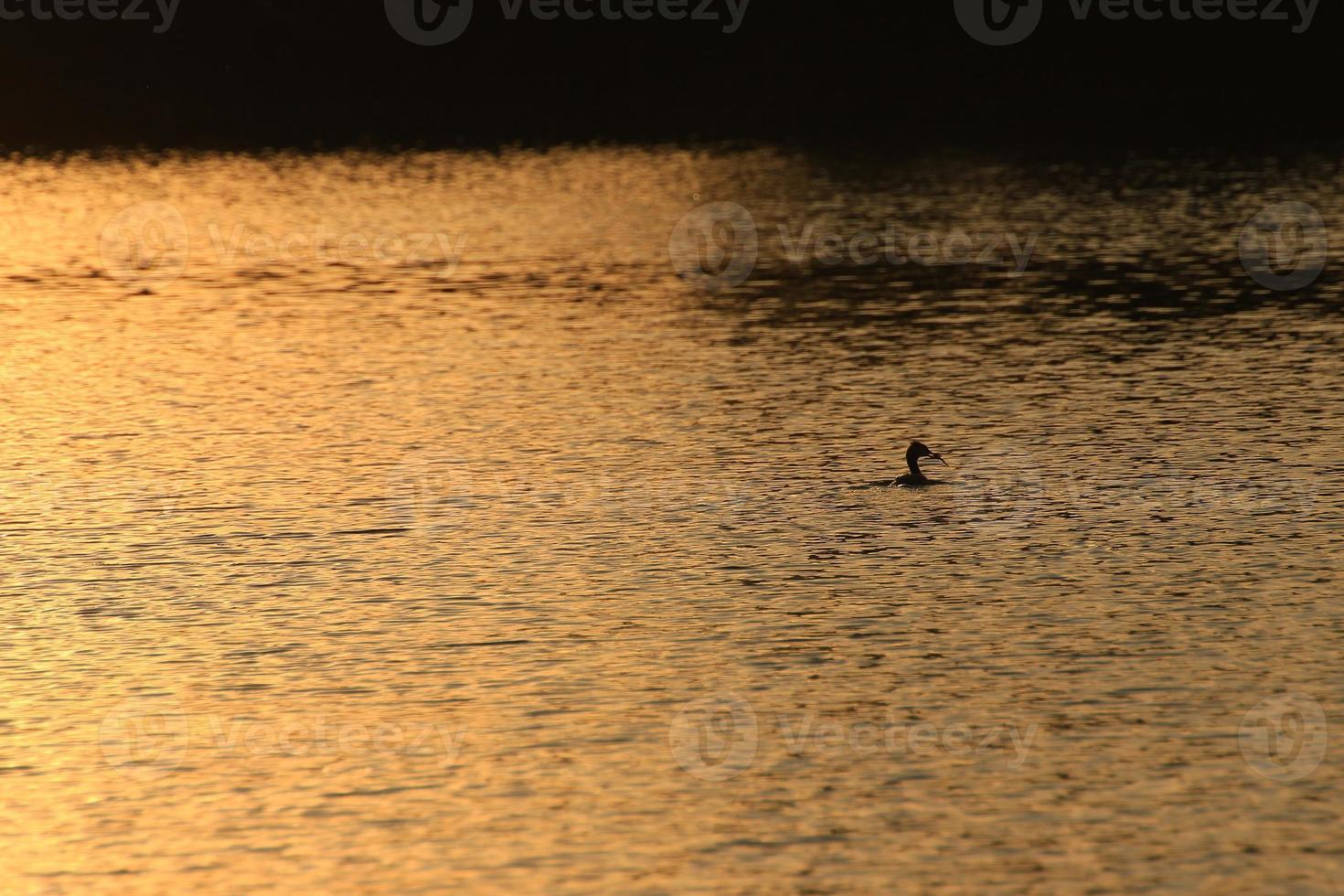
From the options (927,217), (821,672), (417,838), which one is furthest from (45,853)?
(927,217)

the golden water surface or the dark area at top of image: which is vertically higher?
the dark area at top of image

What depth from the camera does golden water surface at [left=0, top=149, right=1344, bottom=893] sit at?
774 inches

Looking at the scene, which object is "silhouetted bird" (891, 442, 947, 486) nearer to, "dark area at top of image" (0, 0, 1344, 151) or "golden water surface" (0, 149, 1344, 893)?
"golden water surface" (0, 149, 1344, 893)

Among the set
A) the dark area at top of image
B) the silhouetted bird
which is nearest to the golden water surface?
the silhouetted bird

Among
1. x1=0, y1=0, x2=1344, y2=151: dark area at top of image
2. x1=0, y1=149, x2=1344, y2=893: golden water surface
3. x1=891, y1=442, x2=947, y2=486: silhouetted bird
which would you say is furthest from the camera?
x1=0, y1=0, x2=1344, y2=151: dark area at top of image

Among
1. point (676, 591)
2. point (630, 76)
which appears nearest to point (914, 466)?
point (676, 591)

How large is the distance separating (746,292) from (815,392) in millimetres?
18132

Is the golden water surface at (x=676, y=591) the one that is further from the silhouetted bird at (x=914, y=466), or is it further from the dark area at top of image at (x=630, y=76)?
the dark area at top of image at (x=630, y=76)

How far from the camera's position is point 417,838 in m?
19.7

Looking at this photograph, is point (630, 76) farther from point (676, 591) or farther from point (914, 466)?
point (676, 591)

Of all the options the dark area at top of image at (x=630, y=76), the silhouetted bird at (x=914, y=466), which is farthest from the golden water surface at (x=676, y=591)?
the dark area at top of image at (x=630, y=76)

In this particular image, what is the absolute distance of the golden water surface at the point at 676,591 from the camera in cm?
1967

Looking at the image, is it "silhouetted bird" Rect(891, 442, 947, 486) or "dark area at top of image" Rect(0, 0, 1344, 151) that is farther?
"dark area at top of image" Rect(0, 0, 1344, 151)

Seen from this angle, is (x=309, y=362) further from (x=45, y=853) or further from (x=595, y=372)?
(x=45, y=853)
